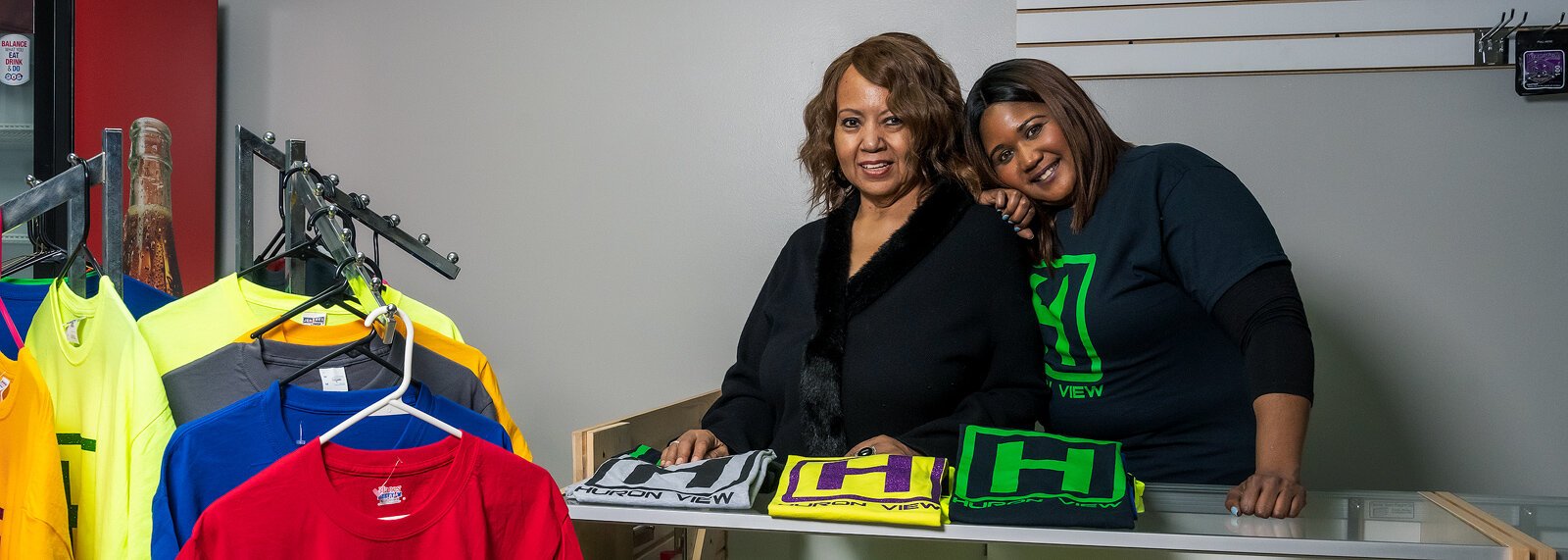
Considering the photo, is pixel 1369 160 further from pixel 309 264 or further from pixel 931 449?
pixel 309 264

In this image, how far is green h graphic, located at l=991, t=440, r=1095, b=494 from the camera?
1.33m

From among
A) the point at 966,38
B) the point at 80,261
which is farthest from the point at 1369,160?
the point at 80,261

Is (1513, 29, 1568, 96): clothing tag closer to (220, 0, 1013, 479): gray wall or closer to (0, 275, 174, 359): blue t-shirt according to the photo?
(220, 0, 1013, 479): gray wall

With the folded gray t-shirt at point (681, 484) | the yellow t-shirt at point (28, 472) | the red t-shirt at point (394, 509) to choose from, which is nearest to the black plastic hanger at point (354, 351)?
the red t-shirt at point (394, 509)

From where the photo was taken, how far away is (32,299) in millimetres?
2029

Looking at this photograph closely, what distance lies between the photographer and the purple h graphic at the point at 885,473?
4.48 feet

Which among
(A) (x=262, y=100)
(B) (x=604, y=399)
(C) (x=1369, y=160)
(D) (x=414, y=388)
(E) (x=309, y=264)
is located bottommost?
(B) (x=604, y=399)

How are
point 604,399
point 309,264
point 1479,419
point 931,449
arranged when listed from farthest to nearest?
point 604,399 < point 1479,419 < point 309,264 < point 931,449

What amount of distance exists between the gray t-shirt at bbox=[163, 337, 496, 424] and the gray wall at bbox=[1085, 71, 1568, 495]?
1.96 meters

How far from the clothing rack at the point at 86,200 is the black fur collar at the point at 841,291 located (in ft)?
3.95

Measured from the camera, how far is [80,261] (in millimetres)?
1852

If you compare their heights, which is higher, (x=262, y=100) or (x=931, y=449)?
(x=262, y=100)

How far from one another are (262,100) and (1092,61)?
8.31ft

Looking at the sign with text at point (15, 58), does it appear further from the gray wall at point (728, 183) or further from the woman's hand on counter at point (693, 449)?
the woman's hand on counter at point (693, 449)
